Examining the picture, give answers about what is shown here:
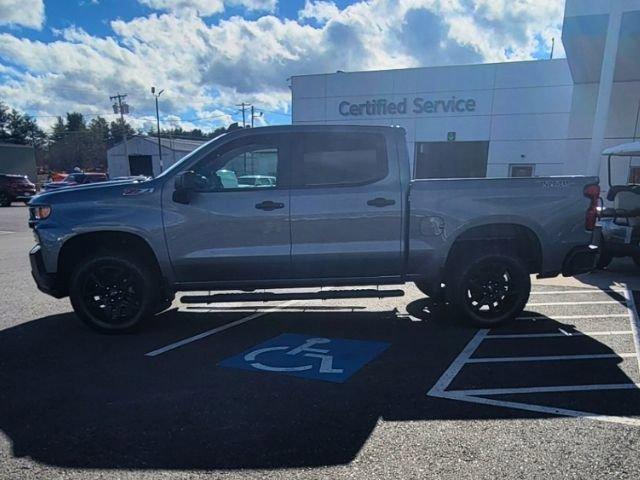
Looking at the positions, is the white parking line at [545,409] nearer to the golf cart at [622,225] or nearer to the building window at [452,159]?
the golf cart at [622,225]

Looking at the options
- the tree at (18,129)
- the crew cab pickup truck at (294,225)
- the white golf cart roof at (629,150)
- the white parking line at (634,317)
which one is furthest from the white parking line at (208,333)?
the tree at (18,129)

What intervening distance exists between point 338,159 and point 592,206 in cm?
294

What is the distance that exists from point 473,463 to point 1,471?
9.40 ft

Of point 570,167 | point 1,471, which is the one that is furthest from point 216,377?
point 570,167

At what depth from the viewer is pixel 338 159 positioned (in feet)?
16.5

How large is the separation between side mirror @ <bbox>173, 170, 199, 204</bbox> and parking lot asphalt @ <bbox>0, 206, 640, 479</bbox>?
45.1 inches

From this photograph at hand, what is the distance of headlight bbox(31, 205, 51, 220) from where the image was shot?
15.8 ft

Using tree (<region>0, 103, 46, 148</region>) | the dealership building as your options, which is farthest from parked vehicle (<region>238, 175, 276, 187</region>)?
tree (<region>0, 103, 46, 148</region>)

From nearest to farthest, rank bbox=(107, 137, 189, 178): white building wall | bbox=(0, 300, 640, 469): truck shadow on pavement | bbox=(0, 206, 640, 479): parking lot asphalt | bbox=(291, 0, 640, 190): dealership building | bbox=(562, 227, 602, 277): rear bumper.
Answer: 1. bbox=(0, 206, 640, 479): parking lot asphalt
2. bbox=(0, 300, 640, 469): truck shadow on pavement
3. bbox=(562, 227, 602, 277): rear bumper
4. bbox=(291, 0, 640, 190): dealership building
5. bbox=(107, 137, 189, 178): white building wall

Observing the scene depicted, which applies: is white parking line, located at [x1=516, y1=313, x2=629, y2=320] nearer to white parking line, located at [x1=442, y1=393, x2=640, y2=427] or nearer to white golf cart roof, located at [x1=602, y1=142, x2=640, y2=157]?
white parking line, located at [x1=442, y1=393, x2=640, y2=427]

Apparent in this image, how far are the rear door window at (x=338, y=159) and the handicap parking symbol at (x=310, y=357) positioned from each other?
1.71 metres

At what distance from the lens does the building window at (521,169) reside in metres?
19.3

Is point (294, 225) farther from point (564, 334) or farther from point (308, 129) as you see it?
point (564, 334)

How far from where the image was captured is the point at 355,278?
200 inches
